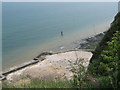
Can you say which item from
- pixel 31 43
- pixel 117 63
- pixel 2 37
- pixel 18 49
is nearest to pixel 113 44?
pixel 117 63

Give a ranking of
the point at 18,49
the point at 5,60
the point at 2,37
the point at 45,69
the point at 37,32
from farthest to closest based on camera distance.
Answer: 1. the point at 37,32
2. the point at 2,37
3. the point at 18,49
4. the point at 5,60
5. the point at 45,69

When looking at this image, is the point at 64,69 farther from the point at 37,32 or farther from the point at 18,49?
the point at 37,32

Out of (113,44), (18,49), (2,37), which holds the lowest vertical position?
(113,44)

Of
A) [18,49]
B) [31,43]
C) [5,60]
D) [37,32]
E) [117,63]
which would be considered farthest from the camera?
[37,32]

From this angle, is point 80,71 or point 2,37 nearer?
point 80,71

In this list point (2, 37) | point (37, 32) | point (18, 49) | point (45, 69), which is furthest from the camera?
point (37, 32)

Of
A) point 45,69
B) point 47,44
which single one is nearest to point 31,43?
point 47,44

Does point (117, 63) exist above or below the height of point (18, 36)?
below

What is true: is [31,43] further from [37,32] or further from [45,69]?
[45,69]

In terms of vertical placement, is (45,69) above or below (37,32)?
below
